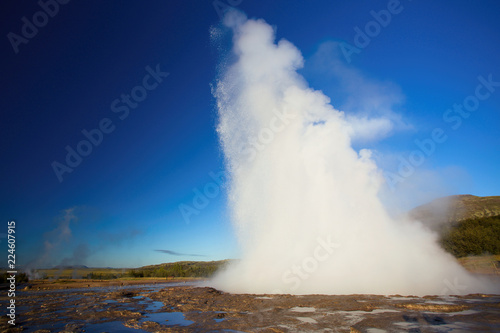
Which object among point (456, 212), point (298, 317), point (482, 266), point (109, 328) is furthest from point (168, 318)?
point (456, 212)

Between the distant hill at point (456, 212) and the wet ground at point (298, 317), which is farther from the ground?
the distant hill at point (456, 212)

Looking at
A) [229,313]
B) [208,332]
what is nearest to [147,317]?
[229,313]

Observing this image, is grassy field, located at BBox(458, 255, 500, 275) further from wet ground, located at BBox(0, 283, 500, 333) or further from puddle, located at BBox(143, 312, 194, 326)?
puddle, located at BBox(143, 312, 194, 326)

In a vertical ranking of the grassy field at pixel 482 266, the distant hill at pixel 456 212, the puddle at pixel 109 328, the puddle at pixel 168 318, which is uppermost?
the distant hill at pixel 456 212

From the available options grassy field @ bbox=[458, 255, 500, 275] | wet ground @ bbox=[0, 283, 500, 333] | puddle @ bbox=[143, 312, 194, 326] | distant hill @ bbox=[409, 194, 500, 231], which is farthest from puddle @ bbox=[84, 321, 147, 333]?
distant hill @ bbox=[409, 194, 500, 231]

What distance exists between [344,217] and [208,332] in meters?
19.3

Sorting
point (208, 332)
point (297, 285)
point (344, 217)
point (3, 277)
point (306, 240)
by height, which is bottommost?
point (3, 277)

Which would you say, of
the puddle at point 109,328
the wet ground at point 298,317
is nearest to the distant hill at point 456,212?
the wet ground at point 298,317

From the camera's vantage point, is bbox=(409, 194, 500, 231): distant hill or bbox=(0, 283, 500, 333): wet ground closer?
bbox=(0, 283, 500, 333): wet ground

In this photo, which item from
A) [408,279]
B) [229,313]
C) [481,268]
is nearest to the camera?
[229,313]

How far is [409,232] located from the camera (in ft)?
88.0

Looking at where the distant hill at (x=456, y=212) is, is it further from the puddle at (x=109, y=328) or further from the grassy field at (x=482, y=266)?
the puddle at (x=109, y=328)

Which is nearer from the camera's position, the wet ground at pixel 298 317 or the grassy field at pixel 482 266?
the wet ground at pixel 298 317

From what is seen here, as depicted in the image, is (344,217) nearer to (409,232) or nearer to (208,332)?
(409,232)
